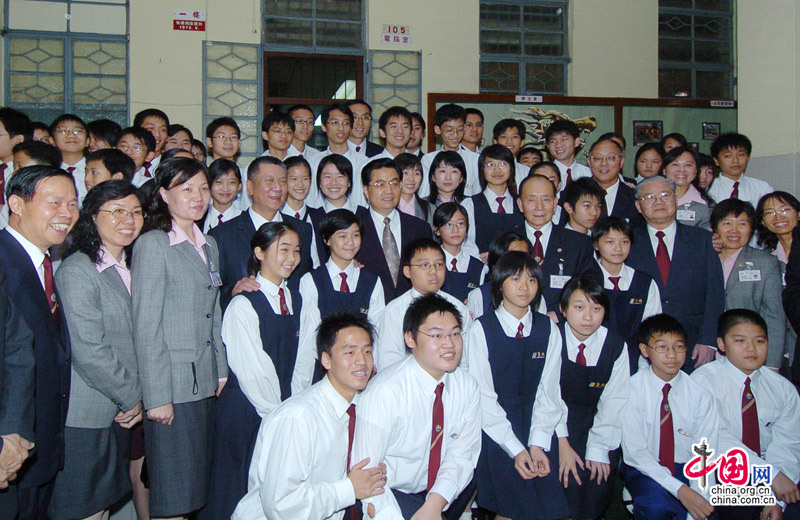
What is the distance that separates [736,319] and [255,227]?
97.6 inches

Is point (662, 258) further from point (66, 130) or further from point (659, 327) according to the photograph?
point (66, 130)

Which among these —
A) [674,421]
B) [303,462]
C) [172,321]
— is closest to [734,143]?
[674,421]

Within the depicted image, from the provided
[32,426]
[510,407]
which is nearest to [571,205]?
[510,407]

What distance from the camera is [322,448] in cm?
222

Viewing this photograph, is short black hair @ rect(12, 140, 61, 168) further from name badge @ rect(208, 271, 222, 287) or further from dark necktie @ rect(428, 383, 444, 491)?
dark necktie @ rect(428, 383, 444, 491)

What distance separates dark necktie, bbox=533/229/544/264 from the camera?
135 inches

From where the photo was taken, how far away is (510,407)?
2834 mm

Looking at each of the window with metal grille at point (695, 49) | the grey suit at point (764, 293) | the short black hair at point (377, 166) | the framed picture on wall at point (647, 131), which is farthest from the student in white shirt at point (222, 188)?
the window with metal grille at point (695, 49)

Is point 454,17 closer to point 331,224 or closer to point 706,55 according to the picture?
point 706,55

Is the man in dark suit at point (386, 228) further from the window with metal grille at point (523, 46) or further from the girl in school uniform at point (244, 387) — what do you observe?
the window with metal grille at point (523, 46)

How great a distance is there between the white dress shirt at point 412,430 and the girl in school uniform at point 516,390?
224 millimetres

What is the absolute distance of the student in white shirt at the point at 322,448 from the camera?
2.11 metres

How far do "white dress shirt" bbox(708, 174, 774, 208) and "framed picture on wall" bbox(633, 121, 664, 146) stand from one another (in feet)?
8.44

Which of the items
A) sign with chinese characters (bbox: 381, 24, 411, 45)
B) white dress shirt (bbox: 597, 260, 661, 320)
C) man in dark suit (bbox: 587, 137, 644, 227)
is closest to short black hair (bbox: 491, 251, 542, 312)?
white dress shirt (bbox: 597, 260, 661, 320)
